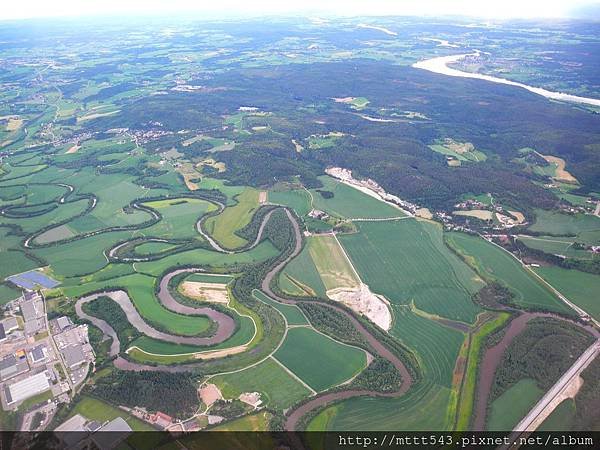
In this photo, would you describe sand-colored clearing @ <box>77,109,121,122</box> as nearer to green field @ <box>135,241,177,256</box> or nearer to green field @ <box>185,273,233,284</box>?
green field @ <box>135,241,177,256</box>

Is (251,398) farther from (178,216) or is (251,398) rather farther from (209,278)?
(178,216)

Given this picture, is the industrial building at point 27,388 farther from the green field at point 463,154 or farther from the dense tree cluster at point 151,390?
the green field at point 463,154

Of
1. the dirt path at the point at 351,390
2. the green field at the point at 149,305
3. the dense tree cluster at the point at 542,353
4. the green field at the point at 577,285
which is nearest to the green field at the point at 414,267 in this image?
the dense tree cluster at the point at 542,353

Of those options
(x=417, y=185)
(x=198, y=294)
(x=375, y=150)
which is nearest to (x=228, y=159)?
(x=375, y=150)

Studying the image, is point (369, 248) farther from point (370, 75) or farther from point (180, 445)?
point (370, 75)

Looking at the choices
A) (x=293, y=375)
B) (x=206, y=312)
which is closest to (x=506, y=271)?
(x=293, y=375)
